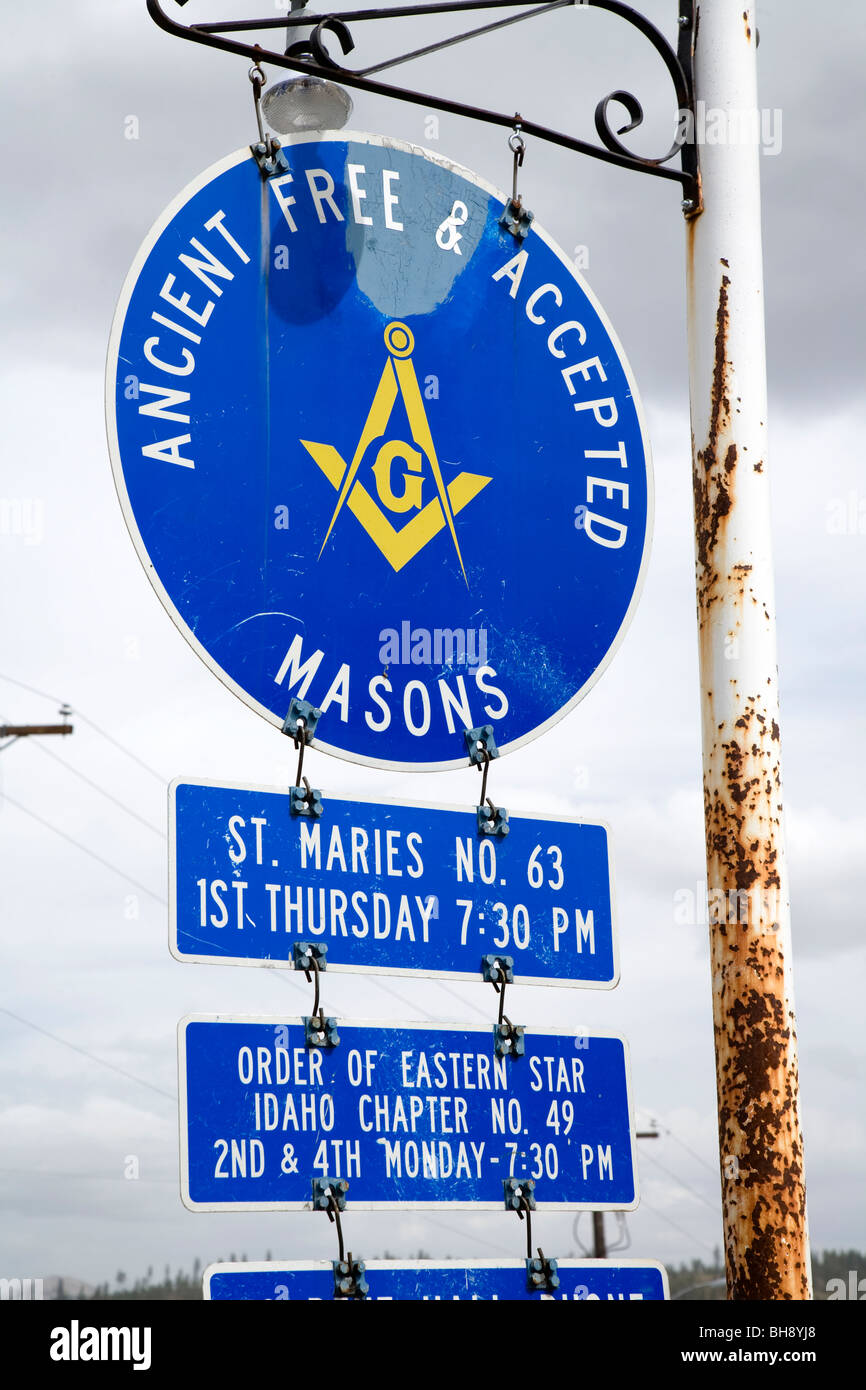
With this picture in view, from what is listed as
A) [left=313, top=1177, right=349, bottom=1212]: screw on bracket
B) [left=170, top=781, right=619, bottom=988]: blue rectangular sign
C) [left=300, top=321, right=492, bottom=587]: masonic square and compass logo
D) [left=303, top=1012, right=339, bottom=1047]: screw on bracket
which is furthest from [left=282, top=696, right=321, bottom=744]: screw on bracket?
[left=313, top=1177, right=349, bottom=1212]: screw on bracket

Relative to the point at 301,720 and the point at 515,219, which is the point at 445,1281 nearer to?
the point at 301,720

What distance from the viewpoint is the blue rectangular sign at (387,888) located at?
122 inches

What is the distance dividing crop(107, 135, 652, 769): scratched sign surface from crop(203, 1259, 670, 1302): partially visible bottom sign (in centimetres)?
95

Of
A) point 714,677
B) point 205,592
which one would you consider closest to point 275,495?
point 205,592

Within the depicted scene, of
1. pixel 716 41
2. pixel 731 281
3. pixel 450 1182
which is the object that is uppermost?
pixel 716 41

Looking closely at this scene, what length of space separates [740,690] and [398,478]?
824 mm

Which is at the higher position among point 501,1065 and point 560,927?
point 560,927

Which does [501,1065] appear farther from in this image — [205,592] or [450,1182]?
[205,592]

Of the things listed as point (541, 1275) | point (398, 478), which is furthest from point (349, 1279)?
point (398, 478)

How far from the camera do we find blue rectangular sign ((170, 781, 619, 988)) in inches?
122

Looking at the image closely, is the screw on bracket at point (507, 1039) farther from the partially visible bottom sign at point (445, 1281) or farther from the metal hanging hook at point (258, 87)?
the metal hanging hook at point (258, 87)

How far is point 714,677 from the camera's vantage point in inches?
142
